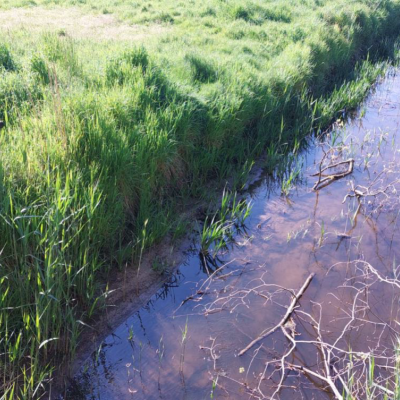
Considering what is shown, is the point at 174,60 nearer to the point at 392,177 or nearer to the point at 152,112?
the point at 152,112

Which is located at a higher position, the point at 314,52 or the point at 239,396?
the point at 314,52

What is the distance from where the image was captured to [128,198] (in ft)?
13.5

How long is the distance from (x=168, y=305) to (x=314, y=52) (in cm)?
586

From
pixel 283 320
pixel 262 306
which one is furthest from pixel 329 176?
pixel 283 320

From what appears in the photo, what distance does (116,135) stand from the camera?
4105 mm

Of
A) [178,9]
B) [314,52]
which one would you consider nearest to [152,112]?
[314,52]

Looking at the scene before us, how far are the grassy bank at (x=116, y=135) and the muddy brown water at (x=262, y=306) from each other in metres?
0.46

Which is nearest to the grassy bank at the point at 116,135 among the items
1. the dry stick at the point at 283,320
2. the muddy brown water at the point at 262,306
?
the muddy brown water at the point at 262,306

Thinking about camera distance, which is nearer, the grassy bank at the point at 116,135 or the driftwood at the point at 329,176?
the grassy bank at the point at 116,135

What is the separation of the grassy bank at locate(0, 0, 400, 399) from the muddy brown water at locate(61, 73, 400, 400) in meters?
0.46

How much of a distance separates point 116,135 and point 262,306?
1934 millimetres

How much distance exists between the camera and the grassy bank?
290 cm

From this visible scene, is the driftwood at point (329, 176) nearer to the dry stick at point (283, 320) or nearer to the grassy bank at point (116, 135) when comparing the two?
the grassy bank at point (116, 135)

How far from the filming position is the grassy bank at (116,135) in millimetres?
2898
